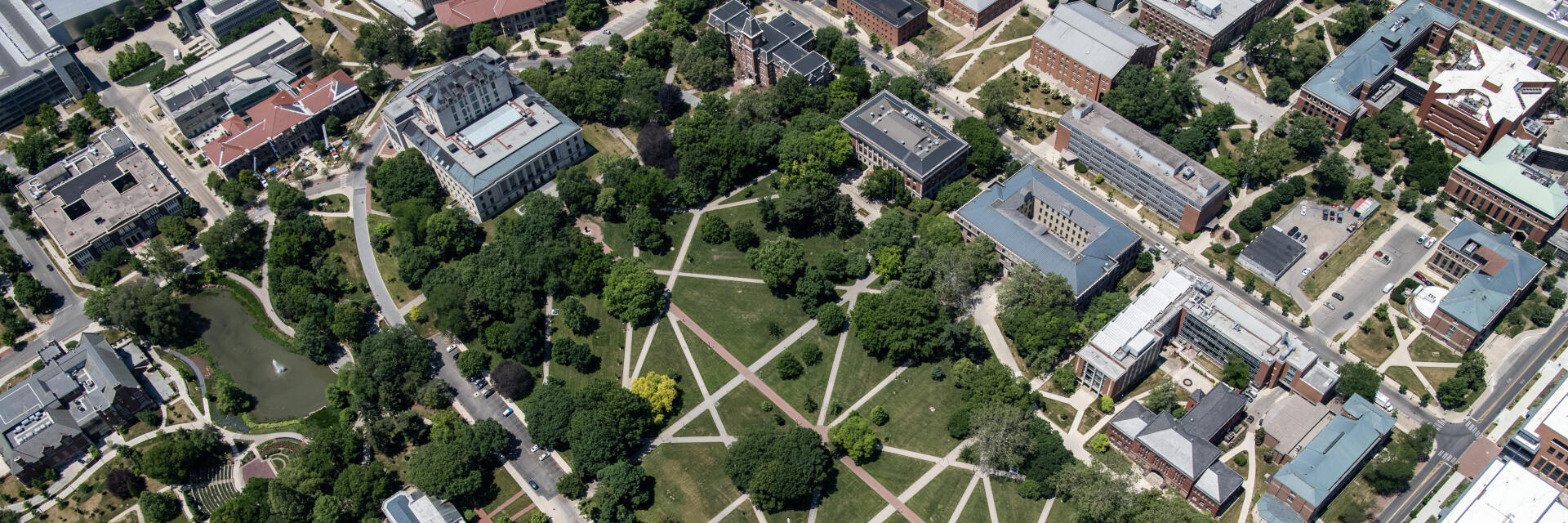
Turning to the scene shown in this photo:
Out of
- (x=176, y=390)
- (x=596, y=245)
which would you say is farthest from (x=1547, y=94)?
(x=176, y=390)

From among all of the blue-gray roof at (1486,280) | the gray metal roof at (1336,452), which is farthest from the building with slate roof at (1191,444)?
the blue-gray roof at (1486,280)

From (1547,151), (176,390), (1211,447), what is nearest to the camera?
(1211,447)

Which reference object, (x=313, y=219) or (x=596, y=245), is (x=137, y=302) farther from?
(x=596, y=245)

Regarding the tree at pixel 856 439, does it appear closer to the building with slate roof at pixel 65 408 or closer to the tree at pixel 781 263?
the tree at pixel 781 263

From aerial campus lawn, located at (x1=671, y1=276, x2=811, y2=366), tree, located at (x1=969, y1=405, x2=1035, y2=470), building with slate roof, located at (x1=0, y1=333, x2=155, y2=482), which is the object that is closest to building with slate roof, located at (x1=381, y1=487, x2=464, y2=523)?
aerial campus lawn, located at (x1=671, y1=276, x2=811, y2=366)

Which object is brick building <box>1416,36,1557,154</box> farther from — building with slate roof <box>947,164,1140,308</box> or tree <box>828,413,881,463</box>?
tree <box>828,413,881,463</box>
